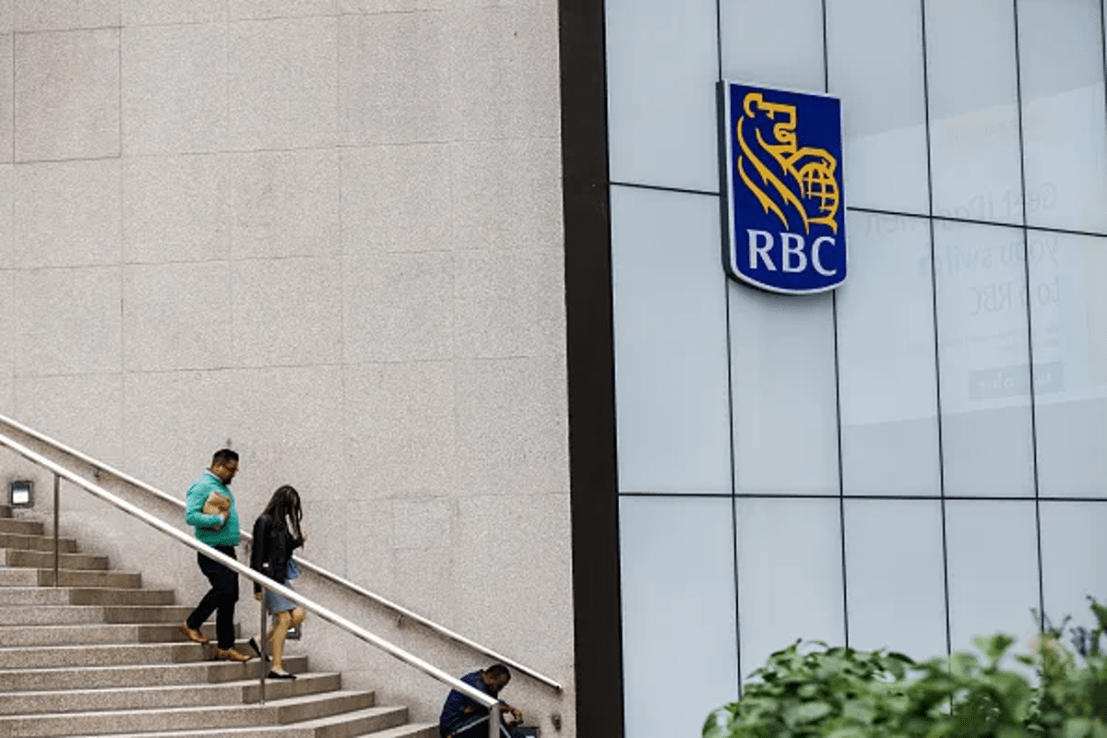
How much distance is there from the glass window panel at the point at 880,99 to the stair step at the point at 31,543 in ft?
25.1

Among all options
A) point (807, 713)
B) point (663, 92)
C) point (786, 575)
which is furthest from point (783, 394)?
point (807, 713)

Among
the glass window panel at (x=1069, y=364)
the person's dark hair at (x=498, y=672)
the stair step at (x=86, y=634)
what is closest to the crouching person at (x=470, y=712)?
the person's dark hair at (x=498, y=672)

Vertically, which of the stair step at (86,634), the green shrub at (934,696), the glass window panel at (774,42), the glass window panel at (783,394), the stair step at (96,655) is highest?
the glass window panel at (774,42)

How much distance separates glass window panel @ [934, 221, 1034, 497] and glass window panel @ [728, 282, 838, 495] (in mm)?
1356

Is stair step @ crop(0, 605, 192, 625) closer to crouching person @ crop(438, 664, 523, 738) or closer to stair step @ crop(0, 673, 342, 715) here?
stair step @ crop(0, 673, 342, 715)

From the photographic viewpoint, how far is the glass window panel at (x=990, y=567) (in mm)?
15664

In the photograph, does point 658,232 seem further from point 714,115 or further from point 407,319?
point 407,319

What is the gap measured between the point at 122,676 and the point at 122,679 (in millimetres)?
20

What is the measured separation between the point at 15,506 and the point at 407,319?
3790 mm

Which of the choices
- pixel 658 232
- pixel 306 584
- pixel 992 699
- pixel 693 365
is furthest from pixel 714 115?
pixel 992 699

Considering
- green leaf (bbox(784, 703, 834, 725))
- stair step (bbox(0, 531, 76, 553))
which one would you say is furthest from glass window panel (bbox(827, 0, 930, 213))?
green leaf (bbox(784, 703, 834, 725))

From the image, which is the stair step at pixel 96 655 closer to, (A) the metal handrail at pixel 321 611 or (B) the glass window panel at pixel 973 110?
(A) the metal handrail at pixel 321 611

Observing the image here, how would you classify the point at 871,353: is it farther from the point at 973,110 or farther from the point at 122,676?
the point at 122,676

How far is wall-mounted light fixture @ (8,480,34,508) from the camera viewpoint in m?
14.6
